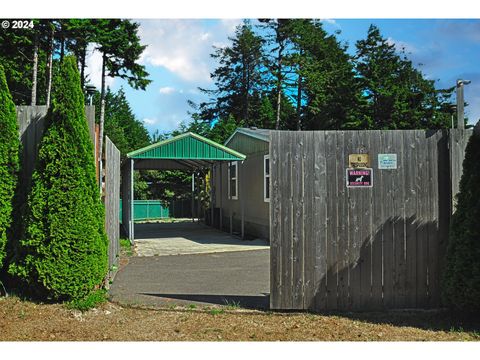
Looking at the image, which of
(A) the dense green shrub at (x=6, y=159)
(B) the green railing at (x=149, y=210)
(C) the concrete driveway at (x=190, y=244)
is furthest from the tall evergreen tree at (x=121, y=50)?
(A) the dense green shrub at (x=6, y=159)

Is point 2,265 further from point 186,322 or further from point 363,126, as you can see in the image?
point 363,126

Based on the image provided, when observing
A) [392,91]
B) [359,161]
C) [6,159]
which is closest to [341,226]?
[359,161]

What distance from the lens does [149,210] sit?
2967cm

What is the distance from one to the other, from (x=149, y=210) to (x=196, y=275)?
21.7 m

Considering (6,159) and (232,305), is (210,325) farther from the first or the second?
(6,159)

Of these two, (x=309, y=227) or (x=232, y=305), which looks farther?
(x=232, y=305)

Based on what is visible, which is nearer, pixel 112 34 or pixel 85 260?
pixel 85 260

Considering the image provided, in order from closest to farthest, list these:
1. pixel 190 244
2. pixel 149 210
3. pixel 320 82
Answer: pixel 190 244, pixel 149 210, pixel 320 82

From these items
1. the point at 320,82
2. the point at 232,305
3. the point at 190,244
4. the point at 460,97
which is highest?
the point at 320,82

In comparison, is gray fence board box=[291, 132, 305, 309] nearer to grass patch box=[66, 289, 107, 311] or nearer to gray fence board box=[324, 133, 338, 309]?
gray fence board box=[324, 133, 338, 309]

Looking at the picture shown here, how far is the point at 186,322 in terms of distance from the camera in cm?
505

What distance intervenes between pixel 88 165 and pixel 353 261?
10.8ft

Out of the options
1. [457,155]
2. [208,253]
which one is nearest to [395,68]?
[208,253]

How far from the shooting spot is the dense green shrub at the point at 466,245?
478 cm
